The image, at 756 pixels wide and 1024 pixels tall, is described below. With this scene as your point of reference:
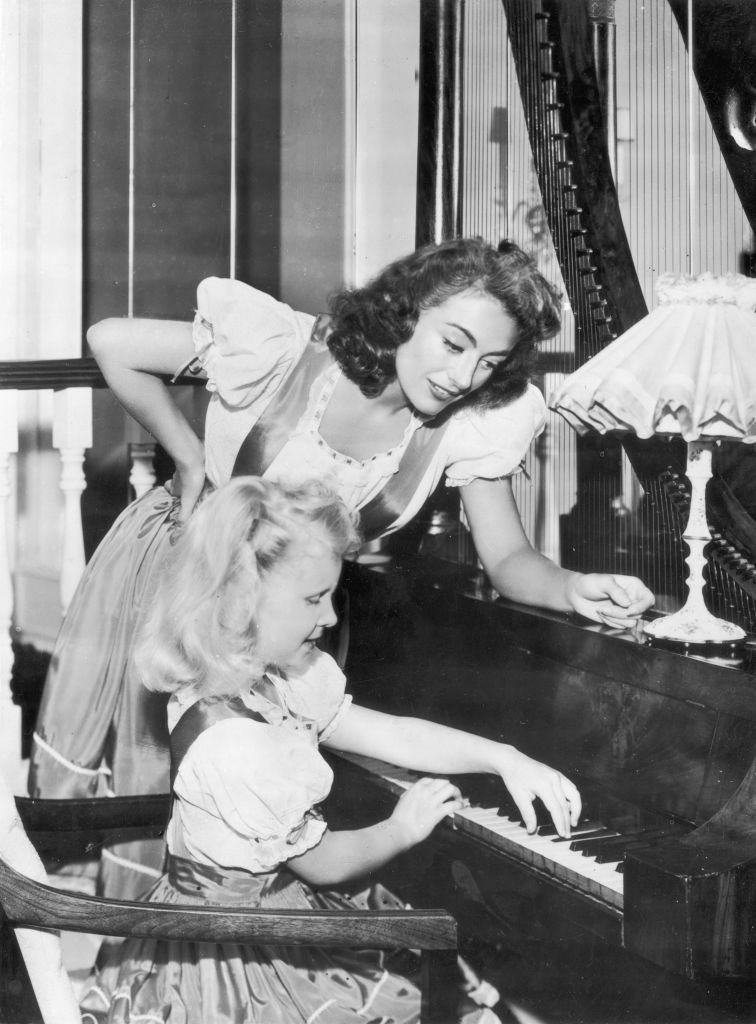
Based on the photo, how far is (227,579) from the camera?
1.69m

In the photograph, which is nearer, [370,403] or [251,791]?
[251,791]

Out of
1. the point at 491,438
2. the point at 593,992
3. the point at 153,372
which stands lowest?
the point at 593,992

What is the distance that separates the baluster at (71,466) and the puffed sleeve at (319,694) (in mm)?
1334

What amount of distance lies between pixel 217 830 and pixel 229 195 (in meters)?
3.01

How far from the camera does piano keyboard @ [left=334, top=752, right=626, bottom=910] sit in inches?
61.4

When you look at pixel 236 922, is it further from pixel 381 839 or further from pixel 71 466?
pixel 71 466

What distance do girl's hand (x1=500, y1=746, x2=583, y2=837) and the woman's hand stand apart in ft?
1.15

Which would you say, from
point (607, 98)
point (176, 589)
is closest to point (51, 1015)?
point (176, 589)

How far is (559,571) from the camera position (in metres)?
2.04

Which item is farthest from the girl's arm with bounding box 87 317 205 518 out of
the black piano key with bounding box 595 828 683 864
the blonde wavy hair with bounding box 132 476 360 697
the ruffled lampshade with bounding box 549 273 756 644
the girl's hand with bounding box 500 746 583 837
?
the black piano key with bounding box 595 828 683 864

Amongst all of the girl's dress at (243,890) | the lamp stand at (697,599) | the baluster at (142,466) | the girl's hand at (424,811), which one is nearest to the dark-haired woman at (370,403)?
the lamp stand at (697,599)

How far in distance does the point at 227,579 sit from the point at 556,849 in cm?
60

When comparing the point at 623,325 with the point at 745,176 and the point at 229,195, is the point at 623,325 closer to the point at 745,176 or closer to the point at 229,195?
the point at 745,176

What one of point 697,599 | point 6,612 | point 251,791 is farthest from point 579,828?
point 6,612
